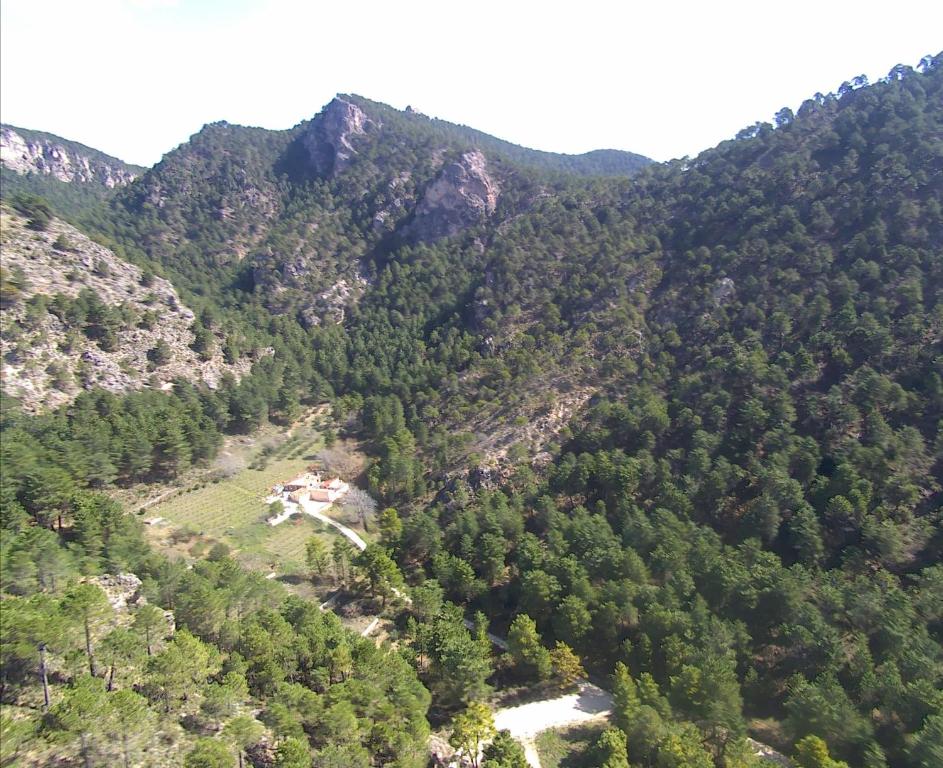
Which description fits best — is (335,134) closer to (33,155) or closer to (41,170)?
(41,170)

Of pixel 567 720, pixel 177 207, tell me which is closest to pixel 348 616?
pixel 567 720

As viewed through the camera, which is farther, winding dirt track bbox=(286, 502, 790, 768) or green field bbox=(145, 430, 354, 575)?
green field bbox=(145, 430, 354, 575)

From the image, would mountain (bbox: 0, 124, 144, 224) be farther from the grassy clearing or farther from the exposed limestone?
the grassy clearing

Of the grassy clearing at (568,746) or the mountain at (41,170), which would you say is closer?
the grassy clearing at (568,746)

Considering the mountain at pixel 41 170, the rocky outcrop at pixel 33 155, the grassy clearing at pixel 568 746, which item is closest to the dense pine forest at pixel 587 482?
the grassy clearing at pixel 568 746

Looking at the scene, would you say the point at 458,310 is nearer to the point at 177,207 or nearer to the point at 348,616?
the point at 348,616

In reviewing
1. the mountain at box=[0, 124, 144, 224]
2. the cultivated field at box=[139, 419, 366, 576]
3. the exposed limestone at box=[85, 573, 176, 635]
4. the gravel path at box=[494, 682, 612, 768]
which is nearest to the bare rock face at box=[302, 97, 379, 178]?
the mountain at box=[0, 124, 144, 224]

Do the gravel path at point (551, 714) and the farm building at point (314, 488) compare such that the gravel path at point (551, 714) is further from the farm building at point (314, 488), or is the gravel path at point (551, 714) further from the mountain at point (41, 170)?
the mountain at point (41, 170)
